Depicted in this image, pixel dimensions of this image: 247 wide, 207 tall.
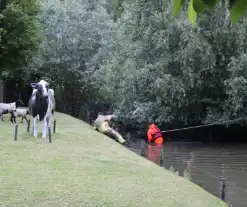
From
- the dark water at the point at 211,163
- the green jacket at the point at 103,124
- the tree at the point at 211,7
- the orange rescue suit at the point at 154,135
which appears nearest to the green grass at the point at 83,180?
the dark water at the point at 211,163

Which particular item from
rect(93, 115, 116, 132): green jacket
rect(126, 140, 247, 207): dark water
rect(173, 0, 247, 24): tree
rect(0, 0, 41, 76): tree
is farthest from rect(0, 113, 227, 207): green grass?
rect(0, 0, 41, 76): tree

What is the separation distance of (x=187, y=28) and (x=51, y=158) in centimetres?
→ 1101

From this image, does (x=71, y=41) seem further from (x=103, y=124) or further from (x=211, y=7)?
(x=211, y=7)

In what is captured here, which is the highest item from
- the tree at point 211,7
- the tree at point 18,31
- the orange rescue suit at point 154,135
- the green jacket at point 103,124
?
the tree at point 18,31

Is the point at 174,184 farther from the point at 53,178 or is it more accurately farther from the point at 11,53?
the point at 11,53

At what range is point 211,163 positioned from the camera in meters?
17.5

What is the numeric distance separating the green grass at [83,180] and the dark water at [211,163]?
1655 millimetres

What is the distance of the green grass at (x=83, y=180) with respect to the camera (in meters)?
8.21

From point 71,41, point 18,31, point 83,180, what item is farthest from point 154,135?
point 83,180

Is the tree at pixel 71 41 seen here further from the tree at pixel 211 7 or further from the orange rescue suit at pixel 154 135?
the tree at pixel 211 7

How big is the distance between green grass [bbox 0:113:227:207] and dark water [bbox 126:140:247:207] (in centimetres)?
165

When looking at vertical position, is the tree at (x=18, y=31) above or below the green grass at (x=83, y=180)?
above

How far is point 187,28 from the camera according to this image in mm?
20641

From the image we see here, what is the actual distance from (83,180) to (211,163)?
8.91 meters
